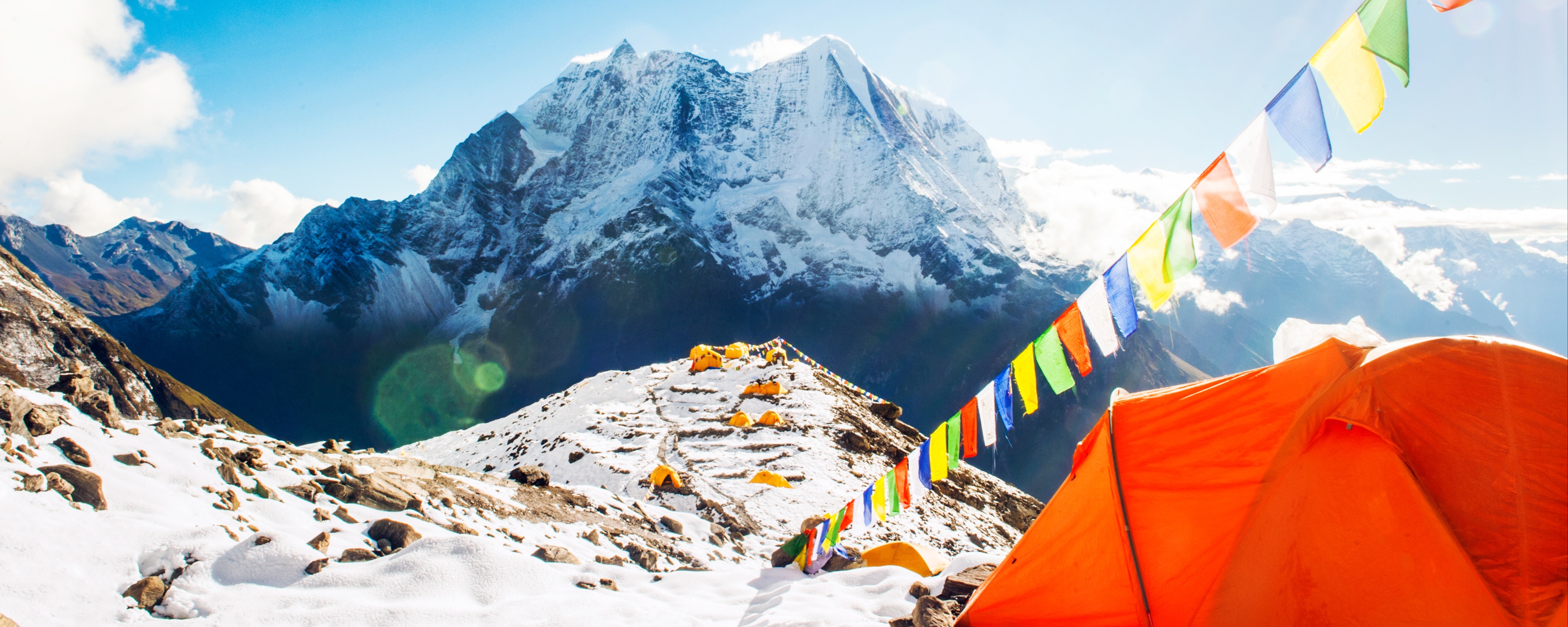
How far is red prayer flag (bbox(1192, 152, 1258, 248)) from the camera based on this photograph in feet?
22.6

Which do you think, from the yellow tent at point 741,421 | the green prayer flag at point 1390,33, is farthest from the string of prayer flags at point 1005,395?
the yellow tent at point 741,421

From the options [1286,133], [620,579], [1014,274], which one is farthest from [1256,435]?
[1014,274]

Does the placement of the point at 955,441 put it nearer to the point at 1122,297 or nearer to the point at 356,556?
the point at 1122,297

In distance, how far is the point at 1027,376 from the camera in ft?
29.8

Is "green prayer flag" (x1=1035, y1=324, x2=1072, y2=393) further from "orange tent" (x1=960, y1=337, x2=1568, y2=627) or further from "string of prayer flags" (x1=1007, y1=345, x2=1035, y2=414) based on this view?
"orange tent" (x1=960, y1=337, x2=1568, y2=627)

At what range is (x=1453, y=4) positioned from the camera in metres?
5.75

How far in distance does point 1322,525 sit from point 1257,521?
490 millimetres

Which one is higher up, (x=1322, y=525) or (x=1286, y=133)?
(x=1286, y=133)

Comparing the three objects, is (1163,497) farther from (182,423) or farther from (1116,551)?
(182,423)

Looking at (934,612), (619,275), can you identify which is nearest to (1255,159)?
(934,612)

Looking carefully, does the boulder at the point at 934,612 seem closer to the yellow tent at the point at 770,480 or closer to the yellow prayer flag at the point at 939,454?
the yellow prayer flag at the point at 939,454

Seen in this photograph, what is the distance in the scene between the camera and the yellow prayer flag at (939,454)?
10875 millimetres

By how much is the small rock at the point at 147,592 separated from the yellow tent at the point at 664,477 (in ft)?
44.0

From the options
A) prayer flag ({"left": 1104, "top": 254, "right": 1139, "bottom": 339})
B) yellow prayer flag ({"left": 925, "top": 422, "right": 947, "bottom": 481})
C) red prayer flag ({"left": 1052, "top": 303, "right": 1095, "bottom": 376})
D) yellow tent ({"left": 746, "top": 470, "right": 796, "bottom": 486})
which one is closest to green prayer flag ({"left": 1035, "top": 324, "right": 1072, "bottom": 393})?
red prayer flag ({"left": 1052, "top": 303, "right": 1095, "bottom": 376})
